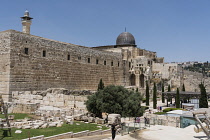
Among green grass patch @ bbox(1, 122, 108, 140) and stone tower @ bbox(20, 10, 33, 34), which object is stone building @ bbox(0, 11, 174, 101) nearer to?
stone tower @ bbox(20, 10, 33, 34)

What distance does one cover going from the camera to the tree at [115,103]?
605 inches

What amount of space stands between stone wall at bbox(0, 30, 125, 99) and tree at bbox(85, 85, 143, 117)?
6.73 m

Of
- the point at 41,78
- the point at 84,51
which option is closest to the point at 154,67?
the point at 84,51

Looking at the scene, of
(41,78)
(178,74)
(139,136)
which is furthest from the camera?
(178,74)

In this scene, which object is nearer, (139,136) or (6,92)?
(139,136)

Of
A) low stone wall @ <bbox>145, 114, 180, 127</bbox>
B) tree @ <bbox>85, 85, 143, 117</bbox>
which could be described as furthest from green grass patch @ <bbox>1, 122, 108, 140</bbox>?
low stone wall @ <bbox>145, 114, 180, 127</bbox>

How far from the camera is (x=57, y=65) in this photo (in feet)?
76.3

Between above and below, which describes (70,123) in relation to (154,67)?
below

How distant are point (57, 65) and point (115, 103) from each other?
31.4 ft

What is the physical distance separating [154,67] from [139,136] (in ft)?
88.1

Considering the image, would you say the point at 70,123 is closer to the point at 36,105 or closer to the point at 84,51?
the point at 36,105

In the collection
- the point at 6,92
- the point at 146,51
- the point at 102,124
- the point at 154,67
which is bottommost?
the point at 102,124

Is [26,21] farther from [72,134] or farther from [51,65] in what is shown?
[72,134]

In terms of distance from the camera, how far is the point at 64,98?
18.8m
